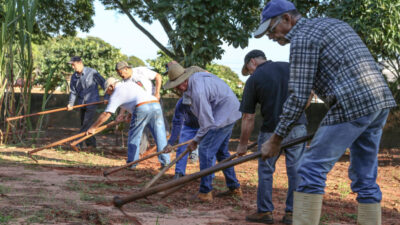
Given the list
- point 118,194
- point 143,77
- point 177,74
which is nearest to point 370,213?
point 177,74

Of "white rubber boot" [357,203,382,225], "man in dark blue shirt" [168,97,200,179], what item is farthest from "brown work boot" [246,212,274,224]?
"man in dark blue shirt" [168,97,200,179]


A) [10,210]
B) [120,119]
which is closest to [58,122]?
[120,119]

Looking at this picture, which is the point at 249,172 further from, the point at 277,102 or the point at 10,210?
the point at 10,210

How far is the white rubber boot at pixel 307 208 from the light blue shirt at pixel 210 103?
6.48ft

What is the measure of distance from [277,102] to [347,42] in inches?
53.7

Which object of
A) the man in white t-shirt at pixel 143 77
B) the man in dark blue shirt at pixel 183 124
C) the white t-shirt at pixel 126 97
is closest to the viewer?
the man in dark blue shirt at pixel 183 124

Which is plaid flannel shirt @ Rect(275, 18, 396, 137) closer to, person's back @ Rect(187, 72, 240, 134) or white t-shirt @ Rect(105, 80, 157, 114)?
person's back @ Rect(187, 72, 240, 134)

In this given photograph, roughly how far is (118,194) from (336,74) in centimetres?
315

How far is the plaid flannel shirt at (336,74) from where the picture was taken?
8.70ft

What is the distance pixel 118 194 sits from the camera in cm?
507

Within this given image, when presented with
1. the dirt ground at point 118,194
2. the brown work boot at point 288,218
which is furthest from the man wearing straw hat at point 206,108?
the brown work boot at point 288,218

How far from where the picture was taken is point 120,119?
7684mm

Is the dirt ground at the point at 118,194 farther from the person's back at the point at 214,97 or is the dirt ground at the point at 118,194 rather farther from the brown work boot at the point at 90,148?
the brown work boot at the point at 90,148

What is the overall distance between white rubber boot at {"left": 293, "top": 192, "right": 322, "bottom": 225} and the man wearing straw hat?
6.49 feet
